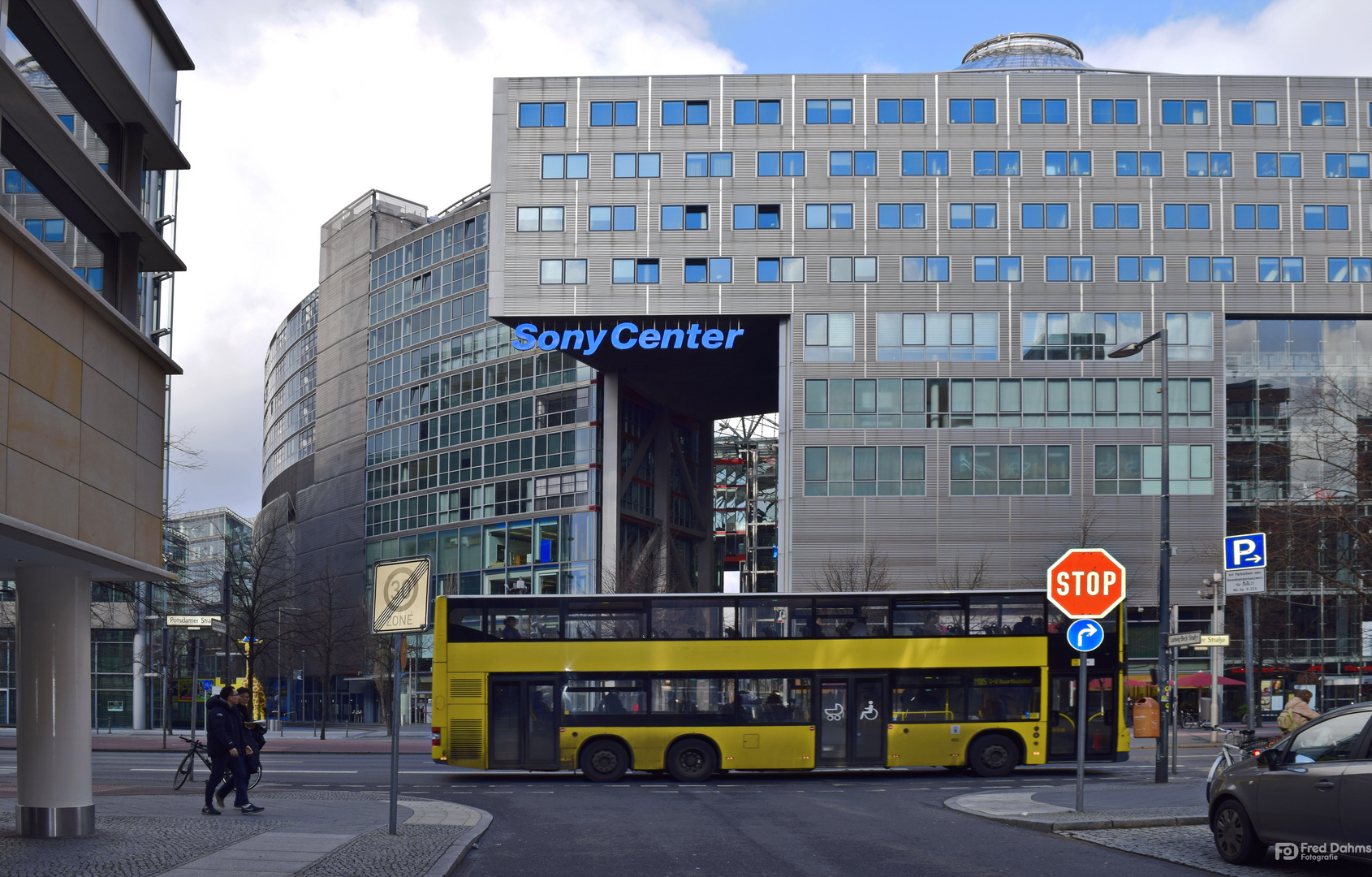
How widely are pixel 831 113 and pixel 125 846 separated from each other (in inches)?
2018

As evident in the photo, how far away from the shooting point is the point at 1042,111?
60.1m

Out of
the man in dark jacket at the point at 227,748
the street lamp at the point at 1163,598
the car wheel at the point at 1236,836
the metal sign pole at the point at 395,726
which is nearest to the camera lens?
the car wheel at the point at 1236,836

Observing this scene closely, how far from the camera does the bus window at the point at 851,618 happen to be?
2639 cm

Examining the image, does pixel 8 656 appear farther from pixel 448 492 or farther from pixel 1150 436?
pixel 1150 436

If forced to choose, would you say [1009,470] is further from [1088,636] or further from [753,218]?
[1088,636]

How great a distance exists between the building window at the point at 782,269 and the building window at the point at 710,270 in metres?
1.31

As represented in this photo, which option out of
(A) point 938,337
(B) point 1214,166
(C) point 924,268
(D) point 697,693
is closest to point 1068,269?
(C) point 924,268

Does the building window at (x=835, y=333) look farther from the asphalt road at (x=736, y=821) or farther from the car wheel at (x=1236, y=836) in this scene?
the car wheel at (x=1236, y=836)

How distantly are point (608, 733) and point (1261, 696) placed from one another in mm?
43685

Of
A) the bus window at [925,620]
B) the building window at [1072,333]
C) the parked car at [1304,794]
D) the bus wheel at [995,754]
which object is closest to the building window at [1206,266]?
the building window at [1072,333]

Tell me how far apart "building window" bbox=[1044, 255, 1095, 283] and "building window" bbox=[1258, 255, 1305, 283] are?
7130 mm

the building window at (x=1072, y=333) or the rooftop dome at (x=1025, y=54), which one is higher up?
the rooftop dome at (x=1025, y=54)

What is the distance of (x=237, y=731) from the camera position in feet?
59.7

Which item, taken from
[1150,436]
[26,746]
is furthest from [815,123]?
[26,746]
